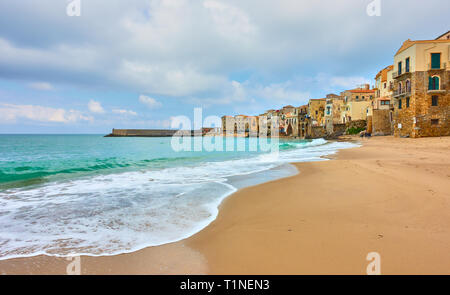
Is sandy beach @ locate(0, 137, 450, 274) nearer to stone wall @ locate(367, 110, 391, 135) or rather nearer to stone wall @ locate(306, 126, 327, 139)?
stone wall @ locate(367, 110, 391, 135)

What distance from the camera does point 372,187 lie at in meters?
5.67

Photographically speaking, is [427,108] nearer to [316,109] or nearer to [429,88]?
[429,88]

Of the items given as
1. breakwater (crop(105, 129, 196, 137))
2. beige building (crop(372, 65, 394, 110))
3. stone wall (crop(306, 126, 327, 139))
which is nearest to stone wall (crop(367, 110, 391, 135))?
beige building (crop(372, 65, 394, 110))

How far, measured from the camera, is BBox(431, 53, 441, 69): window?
22814mm

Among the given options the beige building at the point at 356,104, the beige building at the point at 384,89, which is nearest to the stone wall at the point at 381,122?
the beige building at the point at 384,89

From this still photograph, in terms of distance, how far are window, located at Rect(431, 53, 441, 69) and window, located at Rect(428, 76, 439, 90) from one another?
1193 millimetres

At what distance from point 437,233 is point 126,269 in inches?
159

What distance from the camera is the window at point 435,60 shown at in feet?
74.8

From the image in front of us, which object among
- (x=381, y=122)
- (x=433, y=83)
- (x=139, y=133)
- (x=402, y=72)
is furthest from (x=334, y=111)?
(x=139, y=133)

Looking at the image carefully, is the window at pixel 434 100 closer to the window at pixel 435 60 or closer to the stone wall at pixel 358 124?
the window at pixel 435 60

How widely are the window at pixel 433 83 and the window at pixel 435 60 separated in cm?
119
